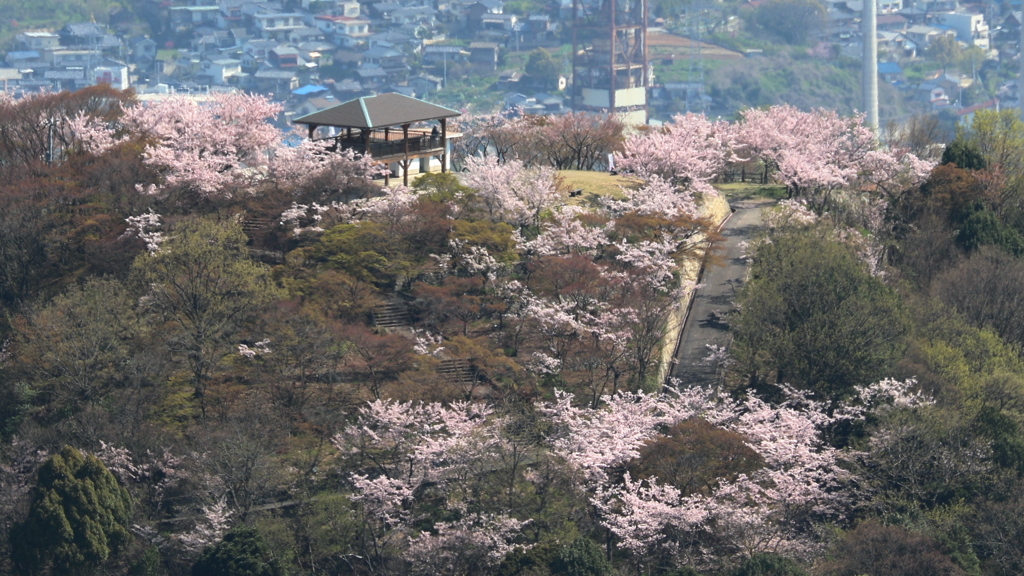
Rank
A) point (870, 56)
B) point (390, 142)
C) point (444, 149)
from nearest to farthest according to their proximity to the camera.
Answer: point (390, 142) < point (444, 149) < point (870, 56)

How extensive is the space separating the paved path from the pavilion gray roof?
1233cm

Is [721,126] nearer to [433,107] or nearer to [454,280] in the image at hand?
[433,107]

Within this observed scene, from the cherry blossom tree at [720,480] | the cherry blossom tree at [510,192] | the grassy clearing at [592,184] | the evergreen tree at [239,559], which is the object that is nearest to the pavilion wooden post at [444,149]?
the cherry blossom tree at [510,192]

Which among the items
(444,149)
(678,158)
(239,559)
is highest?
(444,149)

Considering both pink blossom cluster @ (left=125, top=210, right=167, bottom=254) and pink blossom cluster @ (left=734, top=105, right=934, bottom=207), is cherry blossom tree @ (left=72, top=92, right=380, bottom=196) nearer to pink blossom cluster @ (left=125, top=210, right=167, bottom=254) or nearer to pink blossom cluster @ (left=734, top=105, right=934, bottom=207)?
pink blossom cluster @ (left=125, top=210, right=167, bottom=254)

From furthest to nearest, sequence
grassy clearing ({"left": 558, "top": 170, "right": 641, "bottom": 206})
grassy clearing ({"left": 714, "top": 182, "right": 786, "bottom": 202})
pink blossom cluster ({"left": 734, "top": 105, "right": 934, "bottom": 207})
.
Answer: grassy clearing ({"left": 714, "top": 182, "right": 786, "bottom": 202}), pink blossom cluster ({"left": 734, "top": 105, "right": 934, "bottom": 207}), grassy clearing ({"left": 558, "top": 170, "right": 641, "bottom": 206})

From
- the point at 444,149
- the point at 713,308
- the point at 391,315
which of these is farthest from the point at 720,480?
the point at 444,149

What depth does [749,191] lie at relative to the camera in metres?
67.9

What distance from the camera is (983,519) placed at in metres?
37.8

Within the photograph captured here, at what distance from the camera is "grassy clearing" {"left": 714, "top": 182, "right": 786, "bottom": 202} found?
2615 inches

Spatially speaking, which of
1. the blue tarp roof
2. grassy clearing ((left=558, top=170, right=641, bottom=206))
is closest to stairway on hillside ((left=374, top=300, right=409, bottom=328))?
grassy clearing ((left=558, top=170, right=641, bottom=206))

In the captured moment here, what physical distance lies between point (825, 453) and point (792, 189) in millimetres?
25461

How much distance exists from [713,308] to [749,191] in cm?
1719

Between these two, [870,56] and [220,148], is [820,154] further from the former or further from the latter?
[870,56]
